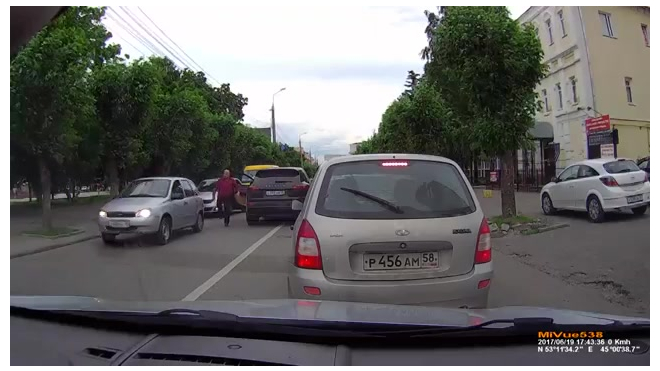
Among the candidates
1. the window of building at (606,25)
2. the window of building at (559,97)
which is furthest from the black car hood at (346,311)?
the window of building at (559,97)

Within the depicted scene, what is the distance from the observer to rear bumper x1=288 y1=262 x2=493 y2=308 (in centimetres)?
402

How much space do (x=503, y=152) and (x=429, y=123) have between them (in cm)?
1488

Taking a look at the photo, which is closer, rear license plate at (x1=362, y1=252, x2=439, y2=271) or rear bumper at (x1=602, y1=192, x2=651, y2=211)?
rear license plate at (x1=362, y1=252, x2=439, y2=271)

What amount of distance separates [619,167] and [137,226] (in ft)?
34.9

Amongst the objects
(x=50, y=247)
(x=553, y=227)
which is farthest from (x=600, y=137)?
(x=50, y=247)

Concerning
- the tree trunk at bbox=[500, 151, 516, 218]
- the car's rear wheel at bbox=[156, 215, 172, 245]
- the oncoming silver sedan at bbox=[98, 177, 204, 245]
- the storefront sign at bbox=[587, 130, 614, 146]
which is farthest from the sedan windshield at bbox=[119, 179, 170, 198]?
the storefront sign at bbox=[587, 130, 614, 146]

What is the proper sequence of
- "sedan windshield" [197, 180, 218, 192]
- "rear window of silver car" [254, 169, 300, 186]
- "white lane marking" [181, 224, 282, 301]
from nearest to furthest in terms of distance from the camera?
1. "white lane marking" [181, 224, 282, 301]
2. "rear window of silver car" [254, 169, 300, 186]
3. "sedan windshield" [197, 180, 218, 192]

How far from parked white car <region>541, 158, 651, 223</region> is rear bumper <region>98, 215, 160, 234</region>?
31.8 feet

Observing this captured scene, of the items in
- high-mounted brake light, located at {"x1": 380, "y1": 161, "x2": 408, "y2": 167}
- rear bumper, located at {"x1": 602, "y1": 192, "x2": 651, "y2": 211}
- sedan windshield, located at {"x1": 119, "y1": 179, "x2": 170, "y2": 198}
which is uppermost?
sedan windshield, located at {"x1": 119, "y1": 179, "x2": 170, "y2": 198}

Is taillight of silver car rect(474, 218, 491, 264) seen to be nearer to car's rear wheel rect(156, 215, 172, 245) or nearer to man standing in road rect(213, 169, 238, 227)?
car's rear wheel rect(156, 215, 172, 245)

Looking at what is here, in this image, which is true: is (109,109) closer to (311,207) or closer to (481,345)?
(311,207)

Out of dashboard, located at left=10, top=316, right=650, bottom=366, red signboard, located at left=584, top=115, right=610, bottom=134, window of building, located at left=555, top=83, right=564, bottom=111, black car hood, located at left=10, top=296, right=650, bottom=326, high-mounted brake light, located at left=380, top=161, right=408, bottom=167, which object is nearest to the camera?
dashboard, located at left=10, top=316, right=650, bottom=366

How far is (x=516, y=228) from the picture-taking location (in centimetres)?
1209

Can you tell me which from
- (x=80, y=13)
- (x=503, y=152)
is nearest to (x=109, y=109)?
(x=80, y=13)
